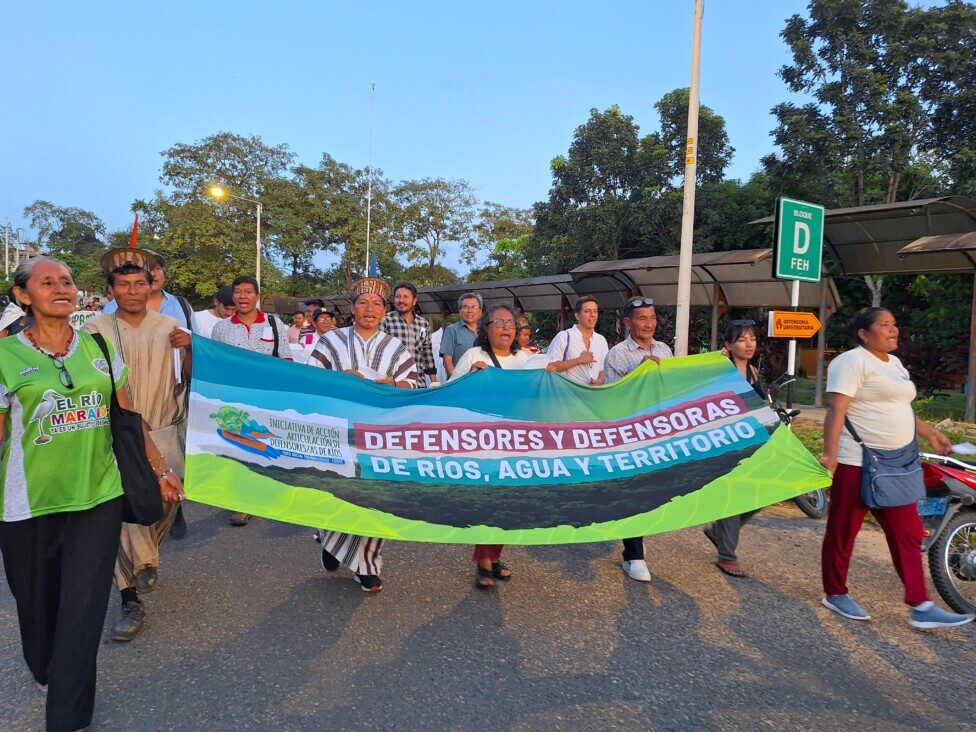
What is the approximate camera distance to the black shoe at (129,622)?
352 cm

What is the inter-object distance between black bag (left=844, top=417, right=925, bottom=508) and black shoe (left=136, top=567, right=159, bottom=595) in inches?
155

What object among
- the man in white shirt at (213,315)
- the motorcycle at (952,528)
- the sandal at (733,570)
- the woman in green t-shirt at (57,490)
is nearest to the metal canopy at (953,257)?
the motorcycle at (952,528)

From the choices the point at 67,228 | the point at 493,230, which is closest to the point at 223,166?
the point at 493,230

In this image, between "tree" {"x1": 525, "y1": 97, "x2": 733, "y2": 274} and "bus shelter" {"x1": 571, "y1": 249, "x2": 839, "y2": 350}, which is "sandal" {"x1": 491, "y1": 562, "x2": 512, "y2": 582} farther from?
"tree" {"x1": 525, "y1": 97, "x2": 733, "y2": 274}

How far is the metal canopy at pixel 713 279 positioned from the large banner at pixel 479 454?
29.6ft

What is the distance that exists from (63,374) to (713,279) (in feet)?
43.6

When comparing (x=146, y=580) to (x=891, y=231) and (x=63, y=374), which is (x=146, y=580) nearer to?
(x=63, y=374)

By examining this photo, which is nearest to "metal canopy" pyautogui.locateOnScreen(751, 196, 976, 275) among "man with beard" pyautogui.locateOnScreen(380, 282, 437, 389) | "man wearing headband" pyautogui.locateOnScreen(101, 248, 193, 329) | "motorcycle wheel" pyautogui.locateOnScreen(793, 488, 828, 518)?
"motorcycle wheel" pyautogui.locateOnScreen(793, 488, 828, 518)

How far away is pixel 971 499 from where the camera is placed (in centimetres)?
398

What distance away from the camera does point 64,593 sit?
266cm

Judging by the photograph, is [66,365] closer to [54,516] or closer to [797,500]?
[54,516]

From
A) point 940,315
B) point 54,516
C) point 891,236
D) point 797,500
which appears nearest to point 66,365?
point 54,516

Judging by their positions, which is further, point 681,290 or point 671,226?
point 671,226

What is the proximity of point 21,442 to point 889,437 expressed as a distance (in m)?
4.09
